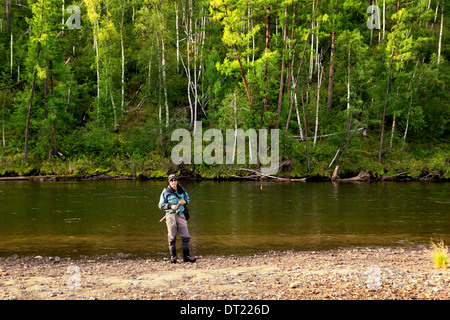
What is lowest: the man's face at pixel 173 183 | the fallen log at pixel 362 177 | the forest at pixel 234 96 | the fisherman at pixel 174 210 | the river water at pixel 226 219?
the river water at pixel 226 219

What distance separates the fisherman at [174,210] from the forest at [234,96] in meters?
25.1

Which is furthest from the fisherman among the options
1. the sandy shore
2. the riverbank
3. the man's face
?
the riverbank

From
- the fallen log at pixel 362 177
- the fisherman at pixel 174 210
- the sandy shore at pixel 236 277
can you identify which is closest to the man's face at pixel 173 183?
the fisherman at pixel 174 210

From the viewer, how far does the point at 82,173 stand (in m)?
37.0

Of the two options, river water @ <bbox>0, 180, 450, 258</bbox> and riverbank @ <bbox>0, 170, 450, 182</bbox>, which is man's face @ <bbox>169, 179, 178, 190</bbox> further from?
riverbank @ <bbox>0, 170, 450, 182</bbox>

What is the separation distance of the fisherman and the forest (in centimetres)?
2509

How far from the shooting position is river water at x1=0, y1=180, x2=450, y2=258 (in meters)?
13.6

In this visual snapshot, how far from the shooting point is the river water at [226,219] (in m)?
13.6

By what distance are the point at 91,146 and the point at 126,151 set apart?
3178mm

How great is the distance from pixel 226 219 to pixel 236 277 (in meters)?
9.27

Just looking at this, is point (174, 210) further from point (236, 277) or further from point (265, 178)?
point (265, 178)

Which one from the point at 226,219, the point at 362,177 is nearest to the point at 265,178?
the point at 362,177

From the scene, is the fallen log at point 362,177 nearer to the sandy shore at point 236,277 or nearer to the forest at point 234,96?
the forest at point 234,96
